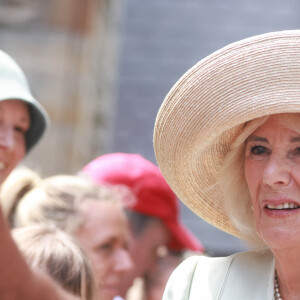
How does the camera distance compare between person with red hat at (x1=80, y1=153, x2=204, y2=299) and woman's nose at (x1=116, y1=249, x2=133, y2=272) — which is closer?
woman's nose at (x1=116, y1=249, x2=133, y2=272)

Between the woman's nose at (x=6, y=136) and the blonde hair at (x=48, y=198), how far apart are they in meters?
0.99

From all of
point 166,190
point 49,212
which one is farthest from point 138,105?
point 49,212

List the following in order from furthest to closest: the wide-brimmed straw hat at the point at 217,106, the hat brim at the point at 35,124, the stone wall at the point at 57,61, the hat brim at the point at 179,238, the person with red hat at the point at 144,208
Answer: the stone wall at the point at 57,61 → the hat brim at the point at 179,238 → the person with red hat at the point at 144,208 → the hat brim at the point at 35,124 → the wide-brimmed straw hat at the point at 217,106

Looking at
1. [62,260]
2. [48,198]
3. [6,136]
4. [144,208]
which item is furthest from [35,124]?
[144,208]

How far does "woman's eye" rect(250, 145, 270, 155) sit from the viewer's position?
2857 millimetres

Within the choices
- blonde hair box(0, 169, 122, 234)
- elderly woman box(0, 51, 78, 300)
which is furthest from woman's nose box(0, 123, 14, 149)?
blonde hair box(0, 169, 122, 234)

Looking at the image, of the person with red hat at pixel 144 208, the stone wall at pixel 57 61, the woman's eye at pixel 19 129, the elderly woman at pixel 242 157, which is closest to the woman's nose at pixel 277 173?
the elderly woman at pixel 242 157

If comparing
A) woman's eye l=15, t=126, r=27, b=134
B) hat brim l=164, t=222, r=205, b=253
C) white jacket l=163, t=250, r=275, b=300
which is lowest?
white jacket l=163, t=250, r=275, b=300

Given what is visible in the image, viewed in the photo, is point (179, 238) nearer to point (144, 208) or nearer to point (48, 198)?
point (144, 208)

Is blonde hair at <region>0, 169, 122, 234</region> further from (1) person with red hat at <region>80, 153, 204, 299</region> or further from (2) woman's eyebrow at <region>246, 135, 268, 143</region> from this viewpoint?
(2) woman's eyebrow at <region>246, 135, 268, 143</region>

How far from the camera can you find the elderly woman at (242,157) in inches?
106

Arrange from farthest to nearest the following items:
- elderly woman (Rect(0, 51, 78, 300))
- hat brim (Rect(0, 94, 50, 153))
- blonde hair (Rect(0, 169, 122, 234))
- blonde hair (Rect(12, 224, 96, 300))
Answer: blonde hair (Rect(0, 169, 122, 234))
hat brim (Rect(0, 94, 50, 153))
blonde hair (Rect(12, 224, 96, 300))
elderly woman (Rect(0, 51, 78, 300))

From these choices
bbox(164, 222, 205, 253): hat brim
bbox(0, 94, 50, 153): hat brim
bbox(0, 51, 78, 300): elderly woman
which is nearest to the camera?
bbox(0, 51, 78, 300): elderly woman

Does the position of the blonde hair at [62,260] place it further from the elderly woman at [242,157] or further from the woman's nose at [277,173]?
the woman's nose at [277,173]
